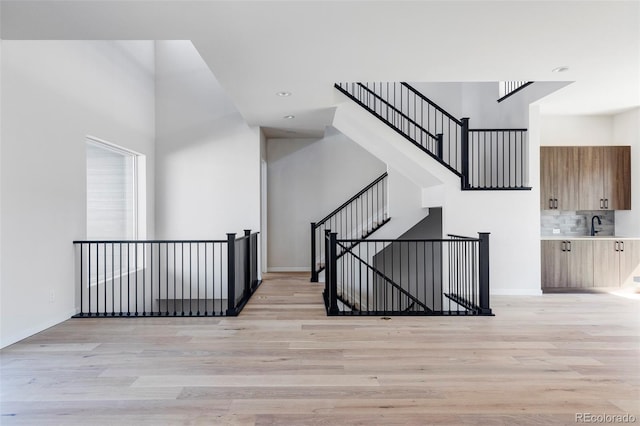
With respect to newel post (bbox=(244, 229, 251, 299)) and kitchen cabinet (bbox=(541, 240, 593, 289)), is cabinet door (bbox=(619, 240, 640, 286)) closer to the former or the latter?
kitchen cabinet (bbox=(541, 240, 593, 289))

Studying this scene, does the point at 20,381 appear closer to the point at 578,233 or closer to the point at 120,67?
the point at 120,67

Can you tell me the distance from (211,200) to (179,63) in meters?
2.57

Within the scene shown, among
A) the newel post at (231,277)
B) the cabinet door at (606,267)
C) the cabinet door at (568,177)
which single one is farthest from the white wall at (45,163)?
the cabinet door at (606,267)

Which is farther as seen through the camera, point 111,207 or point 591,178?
point 591,178

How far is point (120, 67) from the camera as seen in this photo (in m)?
6.12

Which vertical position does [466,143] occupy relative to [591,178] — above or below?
above

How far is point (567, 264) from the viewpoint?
20.5ft

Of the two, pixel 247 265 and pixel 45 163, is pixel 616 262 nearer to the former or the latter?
pixel 247 265

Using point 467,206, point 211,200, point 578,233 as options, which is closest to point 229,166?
point 211,200

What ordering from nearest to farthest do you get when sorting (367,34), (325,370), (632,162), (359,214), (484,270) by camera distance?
(325,370)
(367,34)
(484,270)
(632,162)
(359,214)

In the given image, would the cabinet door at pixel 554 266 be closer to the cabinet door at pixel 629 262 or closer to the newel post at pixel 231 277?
the cabinet door at pixel 629 262

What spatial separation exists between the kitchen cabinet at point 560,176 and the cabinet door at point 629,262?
0.92 meters

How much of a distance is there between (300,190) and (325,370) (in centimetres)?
594

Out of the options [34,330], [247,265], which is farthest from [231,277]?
[34,330]
